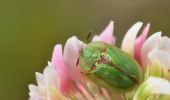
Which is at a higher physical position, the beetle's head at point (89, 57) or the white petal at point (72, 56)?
the white petal at point (72, 56)

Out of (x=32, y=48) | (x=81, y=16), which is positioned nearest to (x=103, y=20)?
(x=81, y=16)

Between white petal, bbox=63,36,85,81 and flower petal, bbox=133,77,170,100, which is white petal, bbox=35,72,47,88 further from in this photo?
A: flower petal, bbox=133,77,170,100

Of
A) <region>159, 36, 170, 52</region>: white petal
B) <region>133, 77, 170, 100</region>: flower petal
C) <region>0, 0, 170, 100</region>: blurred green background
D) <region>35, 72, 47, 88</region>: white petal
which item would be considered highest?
<region>0, 0, 170, 100</region>: blurred green background

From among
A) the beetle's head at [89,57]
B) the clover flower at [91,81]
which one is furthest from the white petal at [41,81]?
the beetle's head at [89,57]

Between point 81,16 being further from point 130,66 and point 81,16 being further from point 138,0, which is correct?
point 130,66

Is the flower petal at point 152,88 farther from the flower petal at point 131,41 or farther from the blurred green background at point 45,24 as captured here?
the blurred green background at point 45,24

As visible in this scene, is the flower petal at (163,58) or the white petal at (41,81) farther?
the white petal at (41,81)

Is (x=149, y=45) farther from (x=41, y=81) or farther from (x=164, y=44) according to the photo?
(x=41, y=81)

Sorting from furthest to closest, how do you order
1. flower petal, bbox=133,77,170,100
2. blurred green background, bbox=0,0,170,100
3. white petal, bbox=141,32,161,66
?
blurred green background, bbox=0,0,170,100 → white petal, bbox=141,32,161,66 → flower petal, bbox=133,77,170,100

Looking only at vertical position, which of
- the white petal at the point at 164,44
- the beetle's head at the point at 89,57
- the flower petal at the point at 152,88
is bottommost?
the flower petal at the point at 152,88

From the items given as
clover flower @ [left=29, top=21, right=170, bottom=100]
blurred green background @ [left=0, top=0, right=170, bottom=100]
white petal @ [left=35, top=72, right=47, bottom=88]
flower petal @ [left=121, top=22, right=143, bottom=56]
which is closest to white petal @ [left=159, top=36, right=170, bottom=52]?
clover flower @ [left=29, top=21, right=170, bottom=100]
